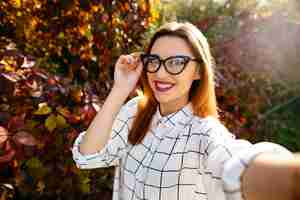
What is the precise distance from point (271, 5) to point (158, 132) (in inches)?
156

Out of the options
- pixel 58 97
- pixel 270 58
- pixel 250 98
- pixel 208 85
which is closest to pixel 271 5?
pixel 270 58

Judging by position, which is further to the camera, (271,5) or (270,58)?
(271,5)

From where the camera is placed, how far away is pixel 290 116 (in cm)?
494

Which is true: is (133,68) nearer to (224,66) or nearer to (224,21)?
(224,66)

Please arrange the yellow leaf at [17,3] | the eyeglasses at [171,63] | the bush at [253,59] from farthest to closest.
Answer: the bush at [253,59], the yellow leaf at [17,3], the eyeglasses at [171,63]

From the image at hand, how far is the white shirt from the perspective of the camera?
4.91 feet

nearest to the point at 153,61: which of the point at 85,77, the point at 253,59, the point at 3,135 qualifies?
the point at 3,135

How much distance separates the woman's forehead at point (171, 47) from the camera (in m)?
1.69

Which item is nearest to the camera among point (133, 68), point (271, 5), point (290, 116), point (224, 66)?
point (133, 68)

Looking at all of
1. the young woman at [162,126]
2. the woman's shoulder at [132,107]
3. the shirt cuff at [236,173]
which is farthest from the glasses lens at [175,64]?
the shirt cuff at [236,173]

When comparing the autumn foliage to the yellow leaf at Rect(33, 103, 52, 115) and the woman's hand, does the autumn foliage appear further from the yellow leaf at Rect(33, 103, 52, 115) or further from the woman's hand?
the woman's hand

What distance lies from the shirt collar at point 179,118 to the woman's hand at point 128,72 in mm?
154

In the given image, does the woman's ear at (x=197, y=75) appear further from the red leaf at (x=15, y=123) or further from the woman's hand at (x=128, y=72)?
the red leaf at (x=15, y=123)

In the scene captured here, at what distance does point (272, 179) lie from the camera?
51 cm
